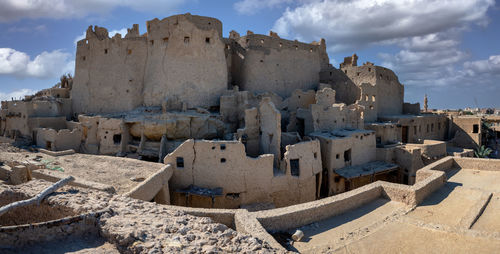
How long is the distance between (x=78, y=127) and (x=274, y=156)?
13114 millimetres

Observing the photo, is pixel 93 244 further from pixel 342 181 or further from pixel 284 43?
pixel 284 43

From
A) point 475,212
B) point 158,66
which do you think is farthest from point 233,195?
point 158,66

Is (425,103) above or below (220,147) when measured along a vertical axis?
above

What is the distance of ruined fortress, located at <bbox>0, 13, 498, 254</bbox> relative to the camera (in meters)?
14.4

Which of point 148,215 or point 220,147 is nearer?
point 148,215

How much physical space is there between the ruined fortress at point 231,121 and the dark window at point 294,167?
7cm

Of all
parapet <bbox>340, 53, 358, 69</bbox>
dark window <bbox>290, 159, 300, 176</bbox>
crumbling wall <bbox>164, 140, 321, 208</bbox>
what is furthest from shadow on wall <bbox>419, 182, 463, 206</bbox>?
parapet <bbox>340, 53, 358, 69</bbox>

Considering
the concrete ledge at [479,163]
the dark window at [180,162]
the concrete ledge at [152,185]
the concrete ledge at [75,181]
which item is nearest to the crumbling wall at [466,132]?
the concrete ledge at [479,163]

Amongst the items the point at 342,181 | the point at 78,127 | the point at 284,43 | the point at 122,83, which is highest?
the point at 284,43

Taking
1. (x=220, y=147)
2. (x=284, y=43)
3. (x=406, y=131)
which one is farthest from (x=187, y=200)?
(x=406, y=131)

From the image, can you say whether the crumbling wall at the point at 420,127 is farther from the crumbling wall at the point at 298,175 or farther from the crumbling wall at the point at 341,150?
the crumbling wall at the point at 298,175

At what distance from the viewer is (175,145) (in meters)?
18.2

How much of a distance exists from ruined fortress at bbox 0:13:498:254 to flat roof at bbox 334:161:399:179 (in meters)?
0.07

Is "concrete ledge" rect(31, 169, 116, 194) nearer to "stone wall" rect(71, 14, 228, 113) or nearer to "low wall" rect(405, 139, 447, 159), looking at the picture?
"stone wall" rect(71, 14, 228, 113)
